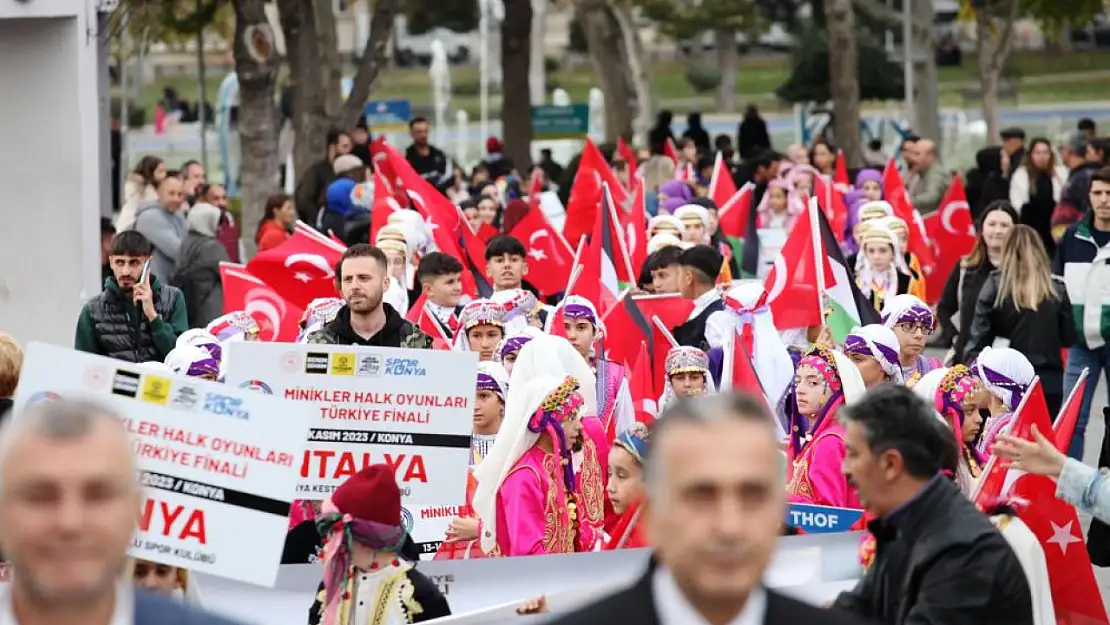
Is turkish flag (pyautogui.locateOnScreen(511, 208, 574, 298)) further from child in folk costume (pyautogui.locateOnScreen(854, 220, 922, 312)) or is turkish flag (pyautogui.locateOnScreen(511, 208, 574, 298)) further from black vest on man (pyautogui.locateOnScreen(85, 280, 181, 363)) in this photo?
black vest on man (pyautogui.locateOnScreen(85, 280, 181, 363))

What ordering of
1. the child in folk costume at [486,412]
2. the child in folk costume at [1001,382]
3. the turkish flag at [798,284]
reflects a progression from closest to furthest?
the child in folk costume at [486,412]
the child in folk costume at [1001,382]
the turkish flag at [798,284]

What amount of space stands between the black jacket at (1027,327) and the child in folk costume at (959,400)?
3.36 metres

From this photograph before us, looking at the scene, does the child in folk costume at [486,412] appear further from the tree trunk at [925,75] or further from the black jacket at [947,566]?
the tree trunk at [925,75]

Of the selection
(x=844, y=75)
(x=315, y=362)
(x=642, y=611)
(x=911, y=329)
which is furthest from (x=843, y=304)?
(x=844, y=75)

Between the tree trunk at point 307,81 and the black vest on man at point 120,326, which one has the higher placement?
the tree trunk at point 307,81

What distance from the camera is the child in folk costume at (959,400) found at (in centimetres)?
890

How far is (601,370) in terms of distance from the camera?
11.0 meters

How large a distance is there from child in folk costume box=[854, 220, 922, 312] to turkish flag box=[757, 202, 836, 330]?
106 centimetres

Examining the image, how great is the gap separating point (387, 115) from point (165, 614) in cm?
3626

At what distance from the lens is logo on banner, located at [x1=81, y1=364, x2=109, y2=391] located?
598 cm

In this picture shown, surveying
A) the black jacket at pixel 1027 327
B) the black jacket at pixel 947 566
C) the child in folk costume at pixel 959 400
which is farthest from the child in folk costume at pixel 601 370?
the black jacket at pixel 947 566

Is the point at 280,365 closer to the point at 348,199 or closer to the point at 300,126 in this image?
the point at 348,199

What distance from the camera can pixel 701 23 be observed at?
49812 mm

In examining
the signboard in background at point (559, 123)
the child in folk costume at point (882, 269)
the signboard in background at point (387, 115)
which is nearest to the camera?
the child in folk costume at point (882, 269)
